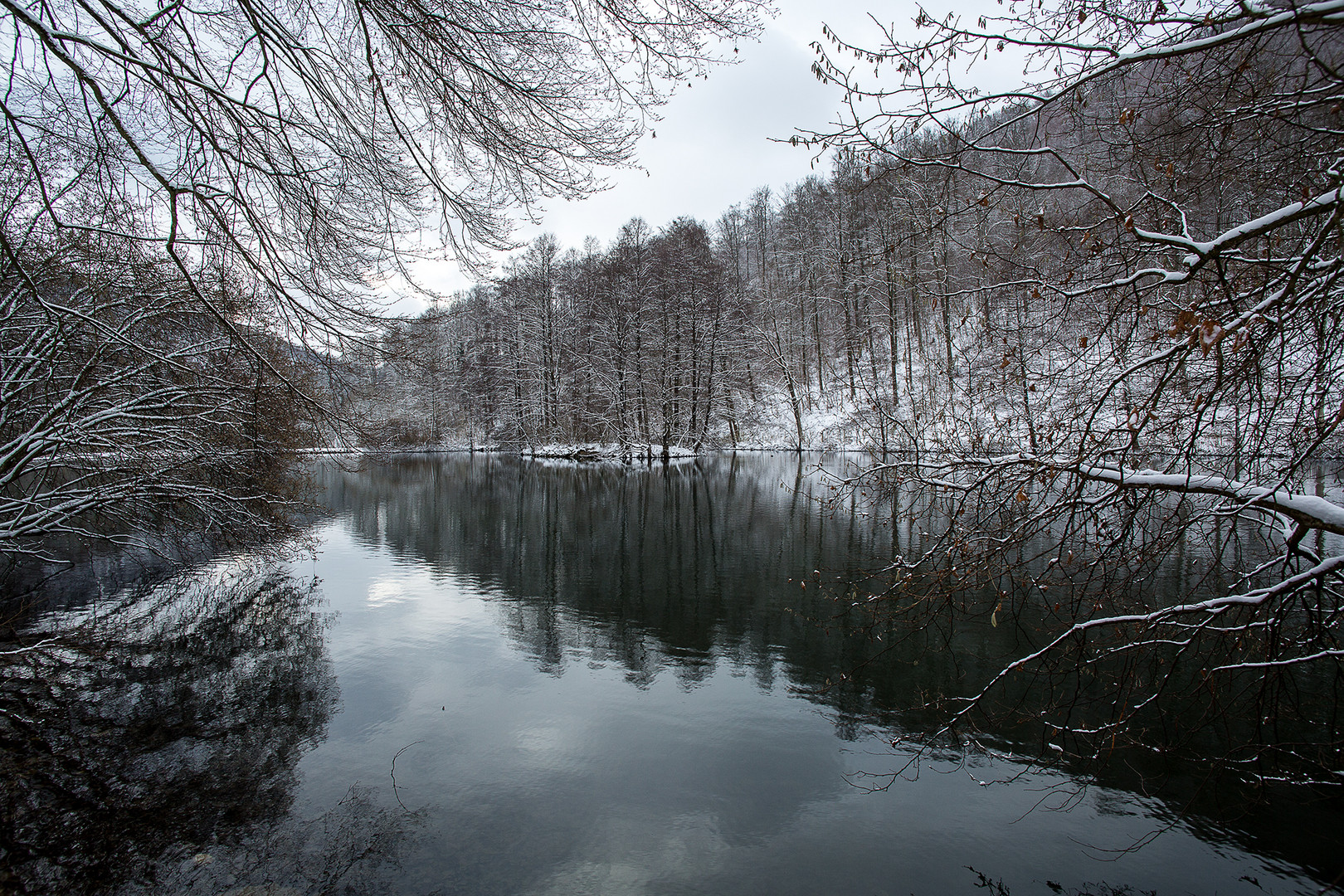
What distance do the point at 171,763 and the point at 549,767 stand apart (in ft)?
9.67

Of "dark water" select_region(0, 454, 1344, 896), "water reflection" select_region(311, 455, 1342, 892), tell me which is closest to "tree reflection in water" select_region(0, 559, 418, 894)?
"dark water" select_region(0, 454, 1344, 896)

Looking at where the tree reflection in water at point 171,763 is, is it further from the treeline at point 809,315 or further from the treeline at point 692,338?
the treeline at point 692,338

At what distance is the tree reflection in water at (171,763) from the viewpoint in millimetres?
3727

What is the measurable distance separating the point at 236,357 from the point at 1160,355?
10.0 metres

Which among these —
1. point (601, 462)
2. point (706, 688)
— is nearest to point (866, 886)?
point (706, 688)

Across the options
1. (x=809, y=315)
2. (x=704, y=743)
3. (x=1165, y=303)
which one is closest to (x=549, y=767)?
(x=704, y=743)

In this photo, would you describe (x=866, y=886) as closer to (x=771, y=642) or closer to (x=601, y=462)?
(x=771, y=642)

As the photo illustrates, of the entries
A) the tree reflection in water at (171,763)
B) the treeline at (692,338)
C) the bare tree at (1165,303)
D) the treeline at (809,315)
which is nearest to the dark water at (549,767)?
the tree reflection in water at (171,763)

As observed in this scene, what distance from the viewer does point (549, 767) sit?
193 inches

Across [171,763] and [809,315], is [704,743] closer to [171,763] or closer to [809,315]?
[171,763]

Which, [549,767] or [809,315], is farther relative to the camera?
[809,315]

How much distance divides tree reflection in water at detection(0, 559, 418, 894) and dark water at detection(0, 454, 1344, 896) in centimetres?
2

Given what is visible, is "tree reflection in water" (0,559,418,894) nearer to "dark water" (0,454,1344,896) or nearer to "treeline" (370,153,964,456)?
"dark water" (0,454,1344,896)

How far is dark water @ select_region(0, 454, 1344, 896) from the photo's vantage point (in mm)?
3773
